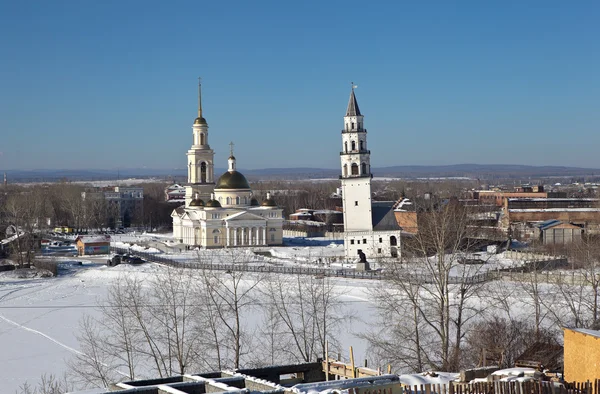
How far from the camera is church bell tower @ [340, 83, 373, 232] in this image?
43719 millimetres

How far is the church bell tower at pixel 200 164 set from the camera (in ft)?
194

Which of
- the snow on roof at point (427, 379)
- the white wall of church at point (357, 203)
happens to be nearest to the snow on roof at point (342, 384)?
the snow on roof at point (427, 379)

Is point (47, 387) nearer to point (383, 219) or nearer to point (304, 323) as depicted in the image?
point (304, 323)

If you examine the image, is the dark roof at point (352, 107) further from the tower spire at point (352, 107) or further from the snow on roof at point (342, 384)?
the snow on roof at point (342, 384)

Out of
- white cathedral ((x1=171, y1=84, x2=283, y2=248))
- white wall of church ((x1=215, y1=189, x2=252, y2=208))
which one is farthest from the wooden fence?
white wall of church ((x1=215, y1=189, x2=252, y2=208))

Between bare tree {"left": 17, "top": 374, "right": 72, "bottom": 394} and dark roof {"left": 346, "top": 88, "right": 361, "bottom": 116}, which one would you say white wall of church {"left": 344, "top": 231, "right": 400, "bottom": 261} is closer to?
dark roof {"left": 346, "top": 88, "right": 361, "bottom": 116}

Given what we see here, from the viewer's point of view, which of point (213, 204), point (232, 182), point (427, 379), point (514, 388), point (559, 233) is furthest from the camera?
point (232, 182)

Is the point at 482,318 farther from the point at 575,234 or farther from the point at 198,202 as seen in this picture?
the point at 198,202

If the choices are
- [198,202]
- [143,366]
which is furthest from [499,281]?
[198,202]

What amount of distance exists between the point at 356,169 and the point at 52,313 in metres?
18.6

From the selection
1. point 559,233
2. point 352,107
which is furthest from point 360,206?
point 559,233

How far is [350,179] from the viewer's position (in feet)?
144

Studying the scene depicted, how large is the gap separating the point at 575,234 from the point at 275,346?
3305cm

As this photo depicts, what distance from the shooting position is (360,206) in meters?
44.1
